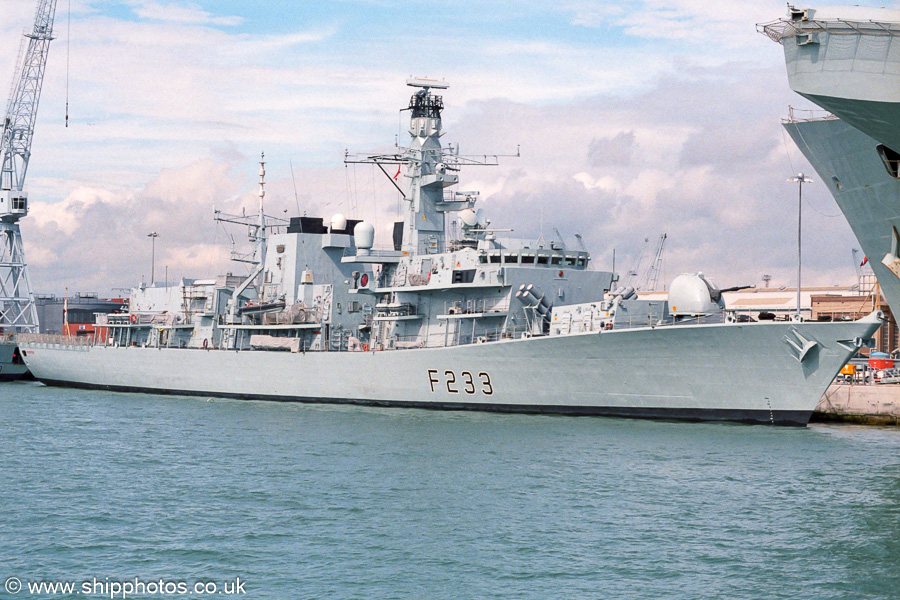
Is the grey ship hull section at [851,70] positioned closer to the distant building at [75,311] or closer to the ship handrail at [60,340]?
the ship handrail at [60,340]

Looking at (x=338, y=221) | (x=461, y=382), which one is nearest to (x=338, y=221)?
(x=338, y=221)

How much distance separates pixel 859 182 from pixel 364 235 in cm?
1658

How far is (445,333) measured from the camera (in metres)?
29.8

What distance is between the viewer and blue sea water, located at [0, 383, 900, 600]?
11.9m

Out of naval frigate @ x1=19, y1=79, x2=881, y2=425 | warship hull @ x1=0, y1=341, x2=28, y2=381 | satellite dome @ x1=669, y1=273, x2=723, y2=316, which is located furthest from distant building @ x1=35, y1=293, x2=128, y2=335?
satellite dome @ x1=669, y1=273, x2=723, y2=316

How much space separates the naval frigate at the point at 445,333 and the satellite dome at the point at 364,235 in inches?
2.8

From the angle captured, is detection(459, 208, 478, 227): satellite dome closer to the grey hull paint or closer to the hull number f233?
the hull number f233

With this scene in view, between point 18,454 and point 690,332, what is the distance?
654 inches

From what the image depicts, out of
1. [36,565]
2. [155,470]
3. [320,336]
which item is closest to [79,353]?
[320,336]

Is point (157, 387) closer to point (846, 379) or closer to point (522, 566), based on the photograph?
point (846, 379)

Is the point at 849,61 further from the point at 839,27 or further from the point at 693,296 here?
the point at 693,296

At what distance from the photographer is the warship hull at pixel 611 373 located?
22.6m

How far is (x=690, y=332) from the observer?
23172 millimetres

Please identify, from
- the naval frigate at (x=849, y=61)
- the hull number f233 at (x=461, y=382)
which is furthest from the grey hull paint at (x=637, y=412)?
the naval frigate at (x=849, y=61)
